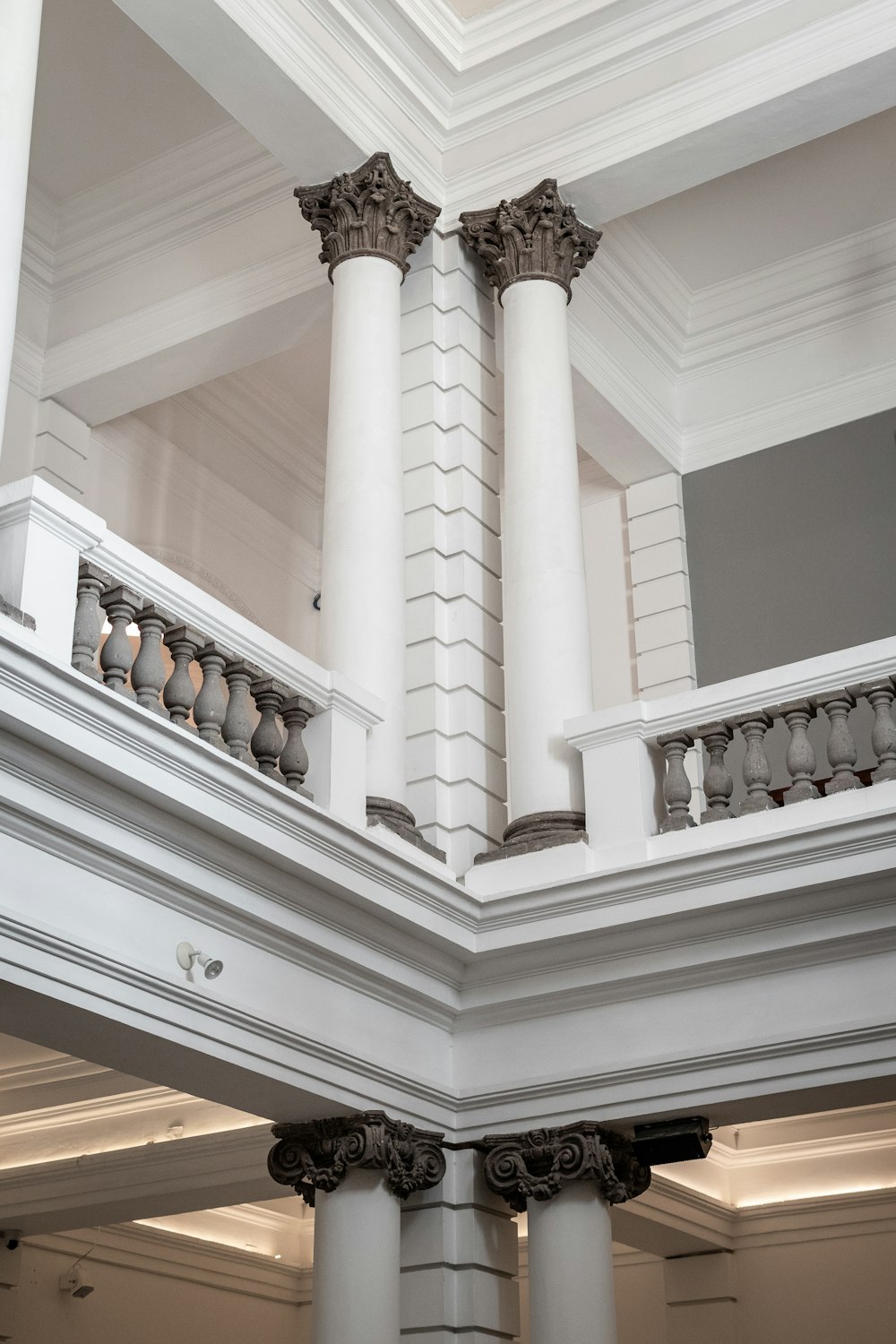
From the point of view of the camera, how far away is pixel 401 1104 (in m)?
6.80

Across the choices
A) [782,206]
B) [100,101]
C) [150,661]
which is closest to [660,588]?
[782,206]

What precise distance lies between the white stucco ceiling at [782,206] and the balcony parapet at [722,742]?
4.28 m

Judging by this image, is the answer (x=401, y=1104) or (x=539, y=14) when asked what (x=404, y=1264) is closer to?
(x=401, y=1104)

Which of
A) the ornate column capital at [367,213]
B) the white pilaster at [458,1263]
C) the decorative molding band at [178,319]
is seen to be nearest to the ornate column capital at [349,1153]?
the white pilaster at [458,1263]

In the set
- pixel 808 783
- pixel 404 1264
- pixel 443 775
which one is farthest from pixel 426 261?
pixel 404 1264

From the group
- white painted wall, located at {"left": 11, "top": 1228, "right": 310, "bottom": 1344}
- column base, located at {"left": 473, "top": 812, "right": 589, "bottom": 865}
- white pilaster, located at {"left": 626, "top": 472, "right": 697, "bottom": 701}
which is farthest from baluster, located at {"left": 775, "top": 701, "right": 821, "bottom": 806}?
white painted wall, located at {"left": 11, "top": 1228, "right": 310, "bottom": 1344}

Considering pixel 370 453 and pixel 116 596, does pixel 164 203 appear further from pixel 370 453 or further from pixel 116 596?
pixel 116 596

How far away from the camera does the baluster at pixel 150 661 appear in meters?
5.92

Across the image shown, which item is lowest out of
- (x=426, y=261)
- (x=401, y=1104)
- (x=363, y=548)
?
(x=401, y=1104)

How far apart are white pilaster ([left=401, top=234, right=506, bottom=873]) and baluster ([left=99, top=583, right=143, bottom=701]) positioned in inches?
83.6

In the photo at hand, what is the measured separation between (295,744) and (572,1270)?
248 cm

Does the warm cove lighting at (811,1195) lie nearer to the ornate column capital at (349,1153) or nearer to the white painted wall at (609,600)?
the white painted wall at (609,600)

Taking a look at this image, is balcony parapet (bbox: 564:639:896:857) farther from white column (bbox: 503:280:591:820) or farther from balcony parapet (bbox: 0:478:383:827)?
balcony parapet (bbox: 0:478:383:827)

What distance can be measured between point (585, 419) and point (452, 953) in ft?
15.6
